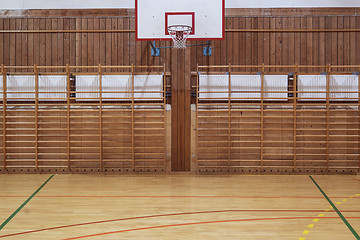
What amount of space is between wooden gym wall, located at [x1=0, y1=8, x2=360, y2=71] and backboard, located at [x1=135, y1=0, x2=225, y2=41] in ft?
4.86

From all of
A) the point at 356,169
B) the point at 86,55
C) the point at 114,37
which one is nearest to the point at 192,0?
the point at 114,37

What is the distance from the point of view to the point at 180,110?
34.9 ft

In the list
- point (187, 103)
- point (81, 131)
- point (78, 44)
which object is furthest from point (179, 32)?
point (81, 131)

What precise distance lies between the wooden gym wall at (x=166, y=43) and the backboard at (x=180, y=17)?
4.86ft

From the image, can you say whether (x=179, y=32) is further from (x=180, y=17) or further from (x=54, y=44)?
(x=54, y=44)

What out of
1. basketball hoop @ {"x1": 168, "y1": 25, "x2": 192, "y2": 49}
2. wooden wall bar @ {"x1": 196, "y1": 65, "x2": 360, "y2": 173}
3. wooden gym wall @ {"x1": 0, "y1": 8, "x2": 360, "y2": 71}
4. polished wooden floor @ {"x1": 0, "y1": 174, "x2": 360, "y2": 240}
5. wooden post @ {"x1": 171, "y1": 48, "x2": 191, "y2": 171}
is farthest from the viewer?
wooden gym wall @ {"x1": 0, "y1": 8, "x2": 360, "y2": 71}

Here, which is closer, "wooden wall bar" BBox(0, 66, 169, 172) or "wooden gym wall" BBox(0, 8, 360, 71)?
"wooden wall bar" BBox(0, 66, 169, 172)

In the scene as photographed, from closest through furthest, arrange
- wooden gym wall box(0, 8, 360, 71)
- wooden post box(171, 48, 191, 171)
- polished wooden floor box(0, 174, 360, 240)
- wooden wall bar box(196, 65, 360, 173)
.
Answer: polished wooden floor box(0, 174, 360, 240)
wooden wall bar box(196, 65, 360, 173)
wooden post box(171, 48, 191, 171)
wooden gym wall box(0, 8, 360, 71)

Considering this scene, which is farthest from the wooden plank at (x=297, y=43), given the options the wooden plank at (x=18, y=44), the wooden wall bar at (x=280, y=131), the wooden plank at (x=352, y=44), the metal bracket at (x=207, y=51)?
the wooden plank at (x=18, y=44)

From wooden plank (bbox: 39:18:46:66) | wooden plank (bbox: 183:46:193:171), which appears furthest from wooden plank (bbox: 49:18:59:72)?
wooden plank (bbox: 183:46:193:171)

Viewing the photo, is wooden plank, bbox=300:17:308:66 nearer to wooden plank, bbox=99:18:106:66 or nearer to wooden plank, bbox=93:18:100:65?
wooden plank, bbox=99:18:106:66

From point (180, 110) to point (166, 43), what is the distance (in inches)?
70.4

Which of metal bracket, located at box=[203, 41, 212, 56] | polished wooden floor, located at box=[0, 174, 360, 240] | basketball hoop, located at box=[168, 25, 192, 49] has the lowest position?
polished wooden floor, located at box=[0, 174, 360, 240]

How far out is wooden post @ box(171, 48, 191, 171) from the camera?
417 inches
